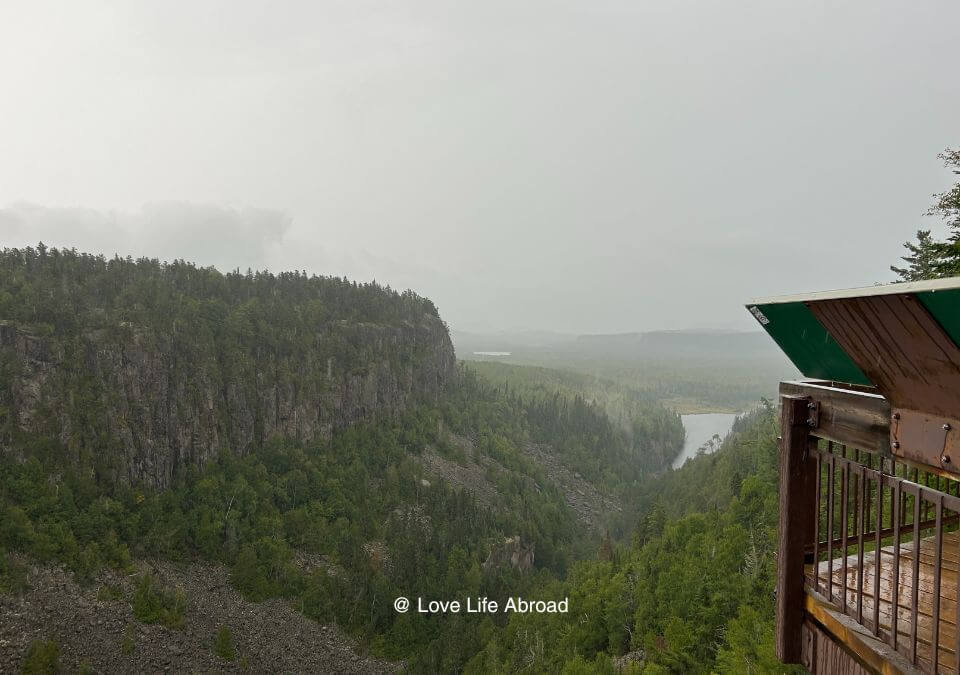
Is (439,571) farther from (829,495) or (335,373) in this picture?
(829,495)

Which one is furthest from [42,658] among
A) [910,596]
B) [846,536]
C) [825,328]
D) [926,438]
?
[926,438]

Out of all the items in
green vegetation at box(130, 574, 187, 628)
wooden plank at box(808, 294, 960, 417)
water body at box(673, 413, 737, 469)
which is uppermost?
wooden plank at box(808, 294, 960, 417)

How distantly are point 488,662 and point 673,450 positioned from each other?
391ft

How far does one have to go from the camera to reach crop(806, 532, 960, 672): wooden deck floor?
3.58 meters

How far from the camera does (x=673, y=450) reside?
150500mm

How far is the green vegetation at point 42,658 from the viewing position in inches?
1445

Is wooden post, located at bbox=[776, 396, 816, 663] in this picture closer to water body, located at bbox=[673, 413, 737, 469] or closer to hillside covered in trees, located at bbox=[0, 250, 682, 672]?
hillside covered in trees, located at bbox=[0, 250, 682, 672]

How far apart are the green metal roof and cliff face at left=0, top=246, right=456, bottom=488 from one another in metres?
70.8

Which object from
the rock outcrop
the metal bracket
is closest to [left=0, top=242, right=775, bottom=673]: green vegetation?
the rock outcrop

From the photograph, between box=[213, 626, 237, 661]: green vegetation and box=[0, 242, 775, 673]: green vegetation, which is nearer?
box=[0, 242, 775, 673]: green vegetation

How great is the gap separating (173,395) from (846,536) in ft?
253

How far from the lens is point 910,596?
4.29m

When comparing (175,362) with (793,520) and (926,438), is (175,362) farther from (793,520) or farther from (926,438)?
(926,438)

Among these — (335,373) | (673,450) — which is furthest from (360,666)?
(673,450)
